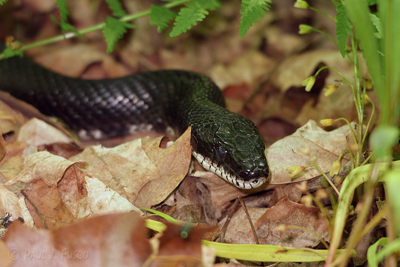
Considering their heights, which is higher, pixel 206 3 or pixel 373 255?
pixel 206 3

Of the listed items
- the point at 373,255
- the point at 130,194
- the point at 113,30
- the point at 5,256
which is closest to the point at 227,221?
the point at 130,194

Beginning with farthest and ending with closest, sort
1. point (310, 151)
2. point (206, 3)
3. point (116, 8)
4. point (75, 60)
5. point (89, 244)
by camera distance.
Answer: point (75, 60), point (116, 8), point (206, 3), point (310, 151), point (89, 244)

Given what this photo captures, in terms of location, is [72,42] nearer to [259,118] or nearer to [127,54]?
[127,54]

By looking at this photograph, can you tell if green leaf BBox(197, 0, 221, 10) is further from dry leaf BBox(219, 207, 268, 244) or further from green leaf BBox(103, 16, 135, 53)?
dry leaf BBox(219, 207, 268, 244)

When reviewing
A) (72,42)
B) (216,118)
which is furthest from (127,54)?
(216,118)

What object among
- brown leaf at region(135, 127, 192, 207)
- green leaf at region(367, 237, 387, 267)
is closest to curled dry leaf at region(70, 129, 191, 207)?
brown leaf at region(135, 127, 192, 207)

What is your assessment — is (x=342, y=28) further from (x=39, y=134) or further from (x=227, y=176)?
(x=39, y=134)
